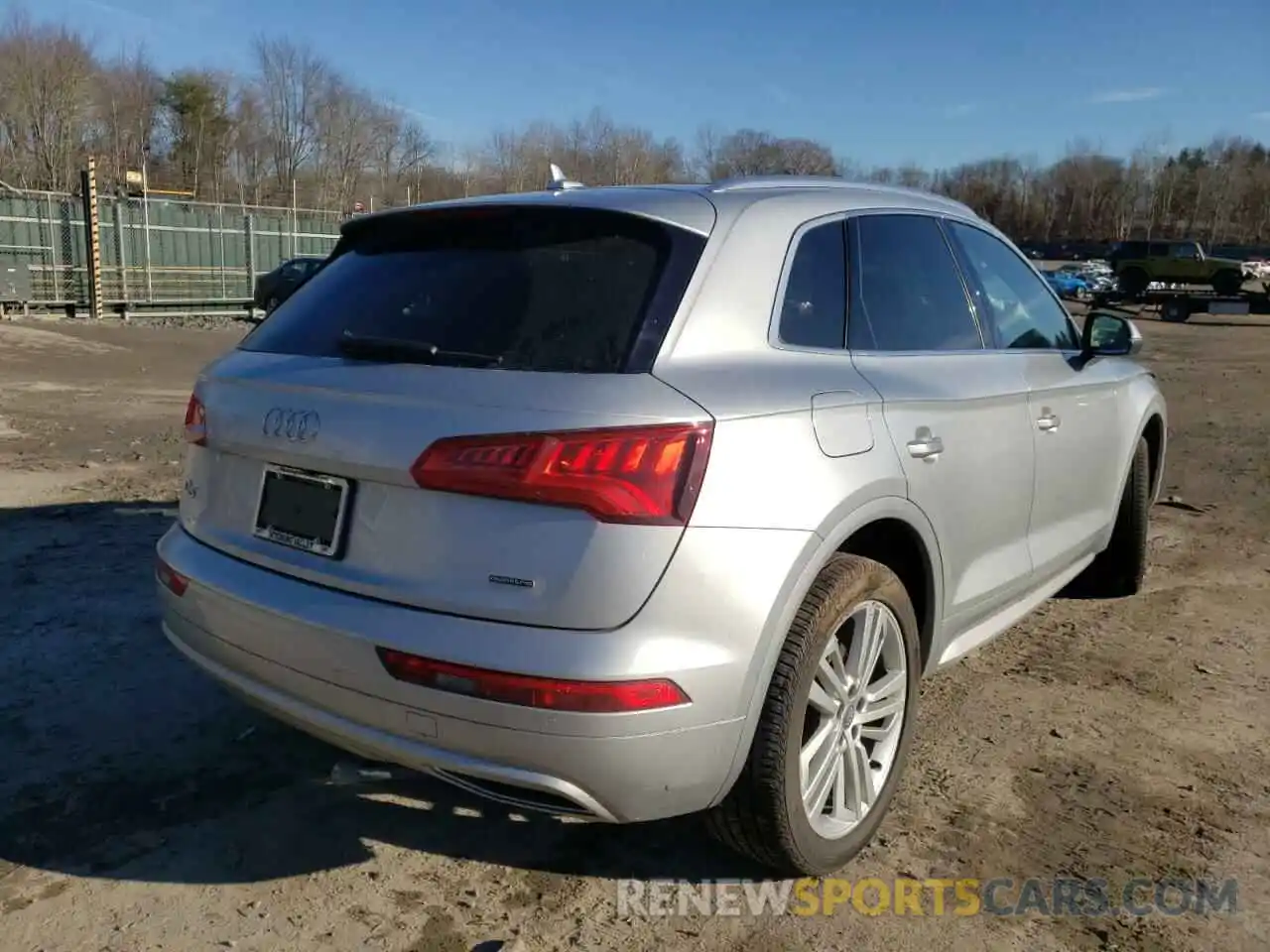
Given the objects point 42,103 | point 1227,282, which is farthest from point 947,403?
point 42,103

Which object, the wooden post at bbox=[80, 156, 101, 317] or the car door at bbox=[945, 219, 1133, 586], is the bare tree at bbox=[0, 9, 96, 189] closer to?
the wooden post at bbox=[80, 156, 101, 317]

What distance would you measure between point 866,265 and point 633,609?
151cm

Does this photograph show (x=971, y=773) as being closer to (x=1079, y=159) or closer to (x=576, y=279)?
(x=576, y=279)

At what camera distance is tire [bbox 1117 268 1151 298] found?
124 ft

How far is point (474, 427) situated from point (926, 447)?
137cm

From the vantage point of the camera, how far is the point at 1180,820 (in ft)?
10.4

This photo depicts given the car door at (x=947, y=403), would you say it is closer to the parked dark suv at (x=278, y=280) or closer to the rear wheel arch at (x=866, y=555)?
the rear wheel arch at (x=866, y=555)

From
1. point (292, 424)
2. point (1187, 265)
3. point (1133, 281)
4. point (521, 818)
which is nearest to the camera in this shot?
point (292, 424)

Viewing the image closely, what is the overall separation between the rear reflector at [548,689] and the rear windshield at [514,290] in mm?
694

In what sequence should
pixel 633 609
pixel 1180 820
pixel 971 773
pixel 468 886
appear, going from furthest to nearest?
pixel 971 773, pixel 1180 820, pixel 468 886, pixel 633 609

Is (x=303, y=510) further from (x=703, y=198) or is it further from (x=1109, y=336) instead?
(x=1109, y=336)

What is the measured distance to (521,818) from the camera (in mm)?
3105

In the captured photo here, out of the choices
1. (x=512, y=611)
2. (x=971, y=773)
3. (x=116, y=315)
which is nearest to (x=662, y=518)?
(x=512, y=611)

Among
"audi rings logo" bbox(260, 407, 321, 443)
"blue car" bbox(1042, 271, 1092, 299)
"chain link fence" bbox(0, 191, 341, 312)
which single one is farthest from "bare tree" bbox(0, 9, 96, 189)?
"audi rings logo" bbox(260, 407, 321, 443)
